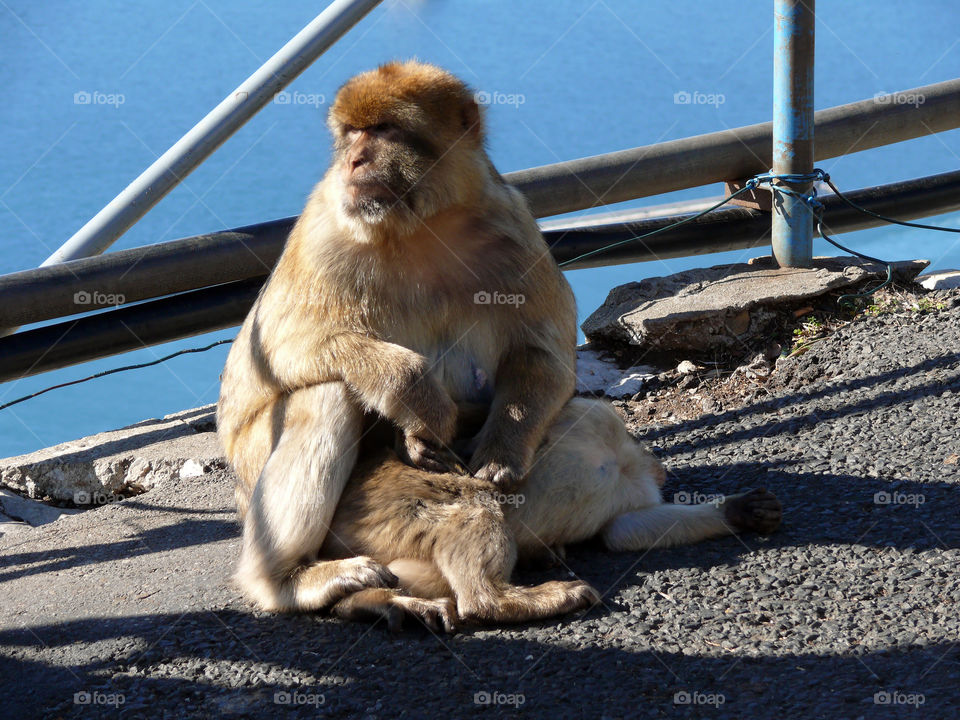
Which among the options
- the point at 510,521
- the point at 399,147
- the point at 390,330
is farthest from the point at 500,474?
the point at 399,147

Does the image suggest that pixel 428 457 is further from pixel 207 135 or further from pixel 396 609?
pixel 207 135

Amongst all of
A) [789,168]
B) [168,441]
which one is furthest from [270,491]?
[789,168]

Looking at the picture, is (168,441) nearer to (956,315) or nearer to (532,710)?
(532,710)

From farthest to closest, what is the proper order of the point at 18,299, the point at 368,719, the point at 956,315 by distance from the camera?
the point at 956,315
the point at 18,299
the point at 368,719

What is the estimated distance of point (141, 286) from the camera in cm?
434

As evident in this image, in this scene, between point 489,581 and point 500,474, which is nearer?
point 489,581

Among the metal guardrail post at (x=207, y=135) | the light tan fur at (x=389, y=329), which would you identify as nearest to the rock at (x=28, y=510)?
the metal guardrail post at (x=207, y=135)

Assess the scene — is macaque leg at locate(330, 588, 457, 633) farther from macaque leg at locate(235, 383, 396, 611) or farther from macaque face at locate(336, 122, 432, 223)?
macaque face at locate(336, 122, 432, 223)

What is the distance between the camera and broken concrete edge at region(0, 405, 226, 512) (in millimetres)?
4668

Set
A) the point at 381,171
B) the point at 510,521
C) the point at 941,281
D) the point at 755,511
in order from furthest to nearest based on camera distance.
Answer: the point at 941,281
the point at 755,511
the point at 510,521
the point at 381,171

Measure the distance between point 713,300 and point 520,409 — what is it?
6.61 ft

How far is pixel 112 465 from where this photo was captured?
15.8 ft

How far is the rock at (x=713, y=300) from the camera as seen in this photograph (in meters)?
4.82

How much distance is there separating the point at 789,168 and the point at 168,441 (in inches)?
124
